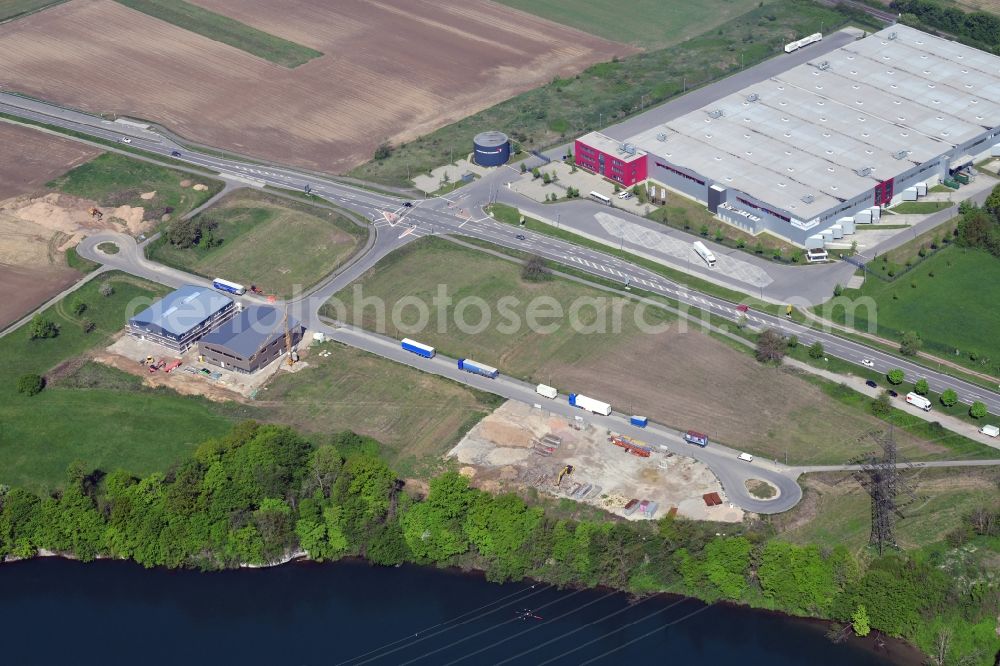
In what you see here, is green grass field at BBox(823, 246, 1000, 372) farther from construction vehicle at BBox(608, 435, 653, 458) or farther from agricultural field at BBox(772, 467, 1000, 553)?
construction vehicle at BBox(608, 435, 653, 458)

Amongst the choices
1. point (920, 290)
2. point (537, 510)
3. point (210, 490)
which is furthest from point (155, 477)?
point (920, 290)

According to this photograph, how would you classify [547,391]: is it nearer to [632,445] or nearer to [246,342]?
[632,445]

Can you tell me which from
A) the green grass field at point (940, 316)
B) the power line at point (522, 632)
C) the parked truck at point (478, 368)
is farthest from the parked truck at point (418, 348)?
the green grass field at point (940, 316)

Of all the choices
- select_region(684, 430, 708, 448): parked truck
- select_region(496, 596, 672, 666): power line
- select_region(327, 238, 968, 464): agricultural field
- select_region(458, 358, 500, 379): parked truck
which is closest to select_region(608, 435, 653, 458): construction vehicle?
select_region(684, 430, 708, 448): parked truck

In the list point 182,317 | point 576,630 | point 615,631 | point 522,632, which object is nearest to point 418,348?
point 182,317

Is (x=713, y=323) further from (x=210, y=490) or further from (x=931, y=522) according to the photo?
(x=210, y=490)

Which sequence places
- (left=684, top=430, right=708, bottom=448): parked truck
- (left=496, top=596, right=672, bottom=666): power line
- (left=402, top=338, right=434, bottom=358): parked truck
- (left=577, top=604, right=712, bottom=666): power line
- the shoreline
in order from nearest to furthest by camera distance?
the shoreline, (left=496, top=596, right=672, bottom=666): power line, (left=577, top=604, right=712, bottom=666): power line, (left=684, top=430, right=708, bottom=448): parked truck, (left=402, top=338, right=434, bottom=358): parked truck
